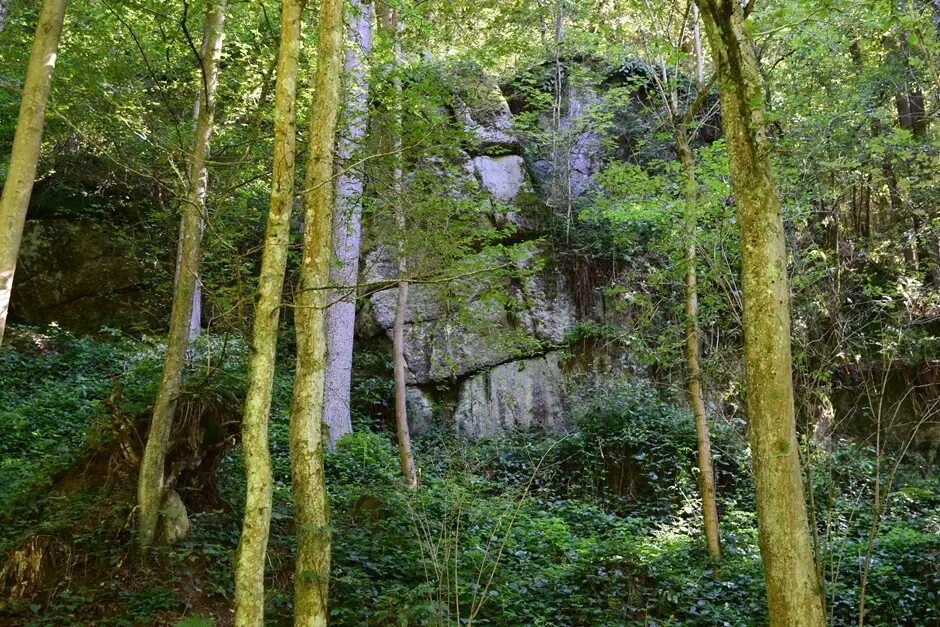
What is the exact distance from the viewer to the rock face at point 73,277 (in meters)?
12.9

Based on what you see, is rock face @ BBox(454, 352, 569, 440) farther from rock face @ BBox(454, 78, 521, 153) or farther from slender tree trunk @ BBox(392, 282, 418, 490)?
rock face @ BBox(454, 78, 521, 153)

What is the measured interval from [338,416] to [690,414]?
6010mm

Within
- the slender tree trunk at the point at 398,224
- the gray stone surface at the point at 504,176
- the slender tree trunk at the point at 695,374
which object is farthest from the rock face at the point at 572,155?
the slender tree trunk at the point at 695,374

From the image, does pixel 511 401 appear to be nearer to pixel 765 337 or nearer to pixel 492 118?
pixel 492 118

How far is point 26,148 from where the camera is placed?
5.46 meters

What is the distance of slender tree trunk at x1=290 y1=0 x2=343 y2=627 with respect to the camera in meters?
4.09

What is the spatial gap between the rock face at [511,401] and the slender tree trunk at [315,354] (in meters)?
8.20

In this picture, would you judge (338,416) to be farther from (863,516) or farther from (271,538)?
(863,516)

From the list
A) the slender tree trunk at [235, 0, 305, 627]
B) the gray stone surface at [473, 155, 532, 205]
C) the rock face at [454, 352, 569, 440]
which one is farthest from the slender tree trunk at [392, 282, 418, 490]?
the gray stone surface at [473, 155, 532, 205]

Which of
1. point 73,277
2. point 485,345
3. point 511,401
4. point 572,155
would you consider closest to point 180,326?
point 485,345

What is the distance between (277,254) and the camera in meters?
4.32

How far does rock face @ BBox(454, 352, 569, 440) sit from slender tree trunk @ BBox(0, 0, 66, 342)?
8391 millimetres

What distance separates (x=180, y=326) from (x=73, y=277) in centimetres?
934

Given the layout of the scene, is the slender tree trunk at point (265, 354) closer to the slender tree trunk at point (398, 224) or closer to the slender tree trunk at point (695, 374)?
the slender tree trunk at point (398, 224)
